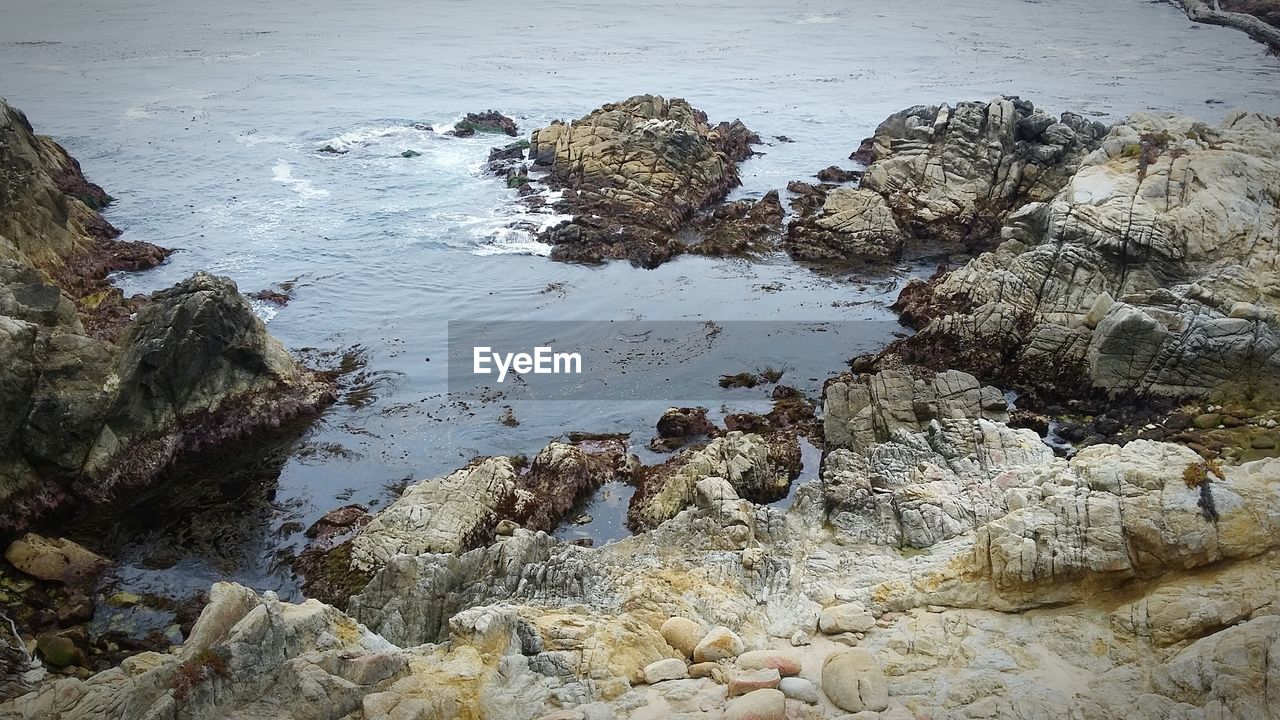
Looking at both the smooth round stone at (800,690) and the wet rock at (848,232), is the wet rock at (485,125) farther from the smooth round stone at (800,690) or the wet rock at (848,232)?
the smooth round stone at (800,690)

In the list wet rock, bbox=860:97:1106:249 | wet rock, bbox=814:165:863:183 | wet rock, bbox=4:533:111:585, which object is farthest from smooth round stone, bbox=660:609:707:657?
wet rock, bbox=814:165:863:183

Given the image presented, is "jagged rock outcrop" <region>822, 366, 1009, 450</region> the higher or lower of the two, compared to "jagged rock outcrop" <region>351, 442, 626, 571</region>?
higher

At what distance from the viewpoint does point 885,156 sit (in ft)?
125

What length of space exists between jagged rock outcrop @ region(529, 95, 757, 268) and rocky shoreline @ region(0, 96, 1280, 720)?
34.0ft

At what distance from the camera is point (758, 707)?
9.14 meters

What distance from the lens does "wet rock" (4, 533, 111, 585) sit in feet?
50.7

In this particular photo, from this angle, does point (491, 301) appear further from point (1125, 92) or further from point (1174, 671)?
point (1125, 92)

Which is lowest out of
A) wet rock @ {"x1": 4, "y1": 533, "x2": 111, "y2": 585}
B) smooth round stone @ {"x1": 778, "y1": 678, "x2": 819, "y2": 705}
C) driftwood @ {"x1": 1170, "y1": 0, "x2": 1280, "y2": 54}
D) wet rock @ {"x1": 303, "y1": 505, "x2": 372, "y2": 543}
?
wet rock @ {"x1": 303, "y1": 505, "x2": 372, "y2": 543}

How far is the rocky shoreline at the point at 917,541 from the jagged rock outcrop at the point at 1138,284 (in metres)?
0.08

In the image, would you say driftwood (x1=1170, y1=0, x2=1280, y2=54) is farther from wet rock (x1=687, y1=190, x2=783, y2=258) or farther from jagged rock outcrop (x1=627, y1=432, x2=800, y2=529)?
jagged rock outcrop (x1=627, y1=432, x2=800, y2=529)

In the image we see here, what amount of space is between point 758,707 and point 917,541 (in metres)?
5.57

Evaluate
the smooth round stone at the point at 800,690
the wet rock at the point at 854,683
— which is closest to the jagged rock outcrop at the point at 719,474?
the wet rock at the point at 854,683

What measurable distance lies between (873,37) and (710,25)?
14.9m

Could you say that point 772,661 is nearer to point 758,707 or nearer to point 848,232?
point 758,707
